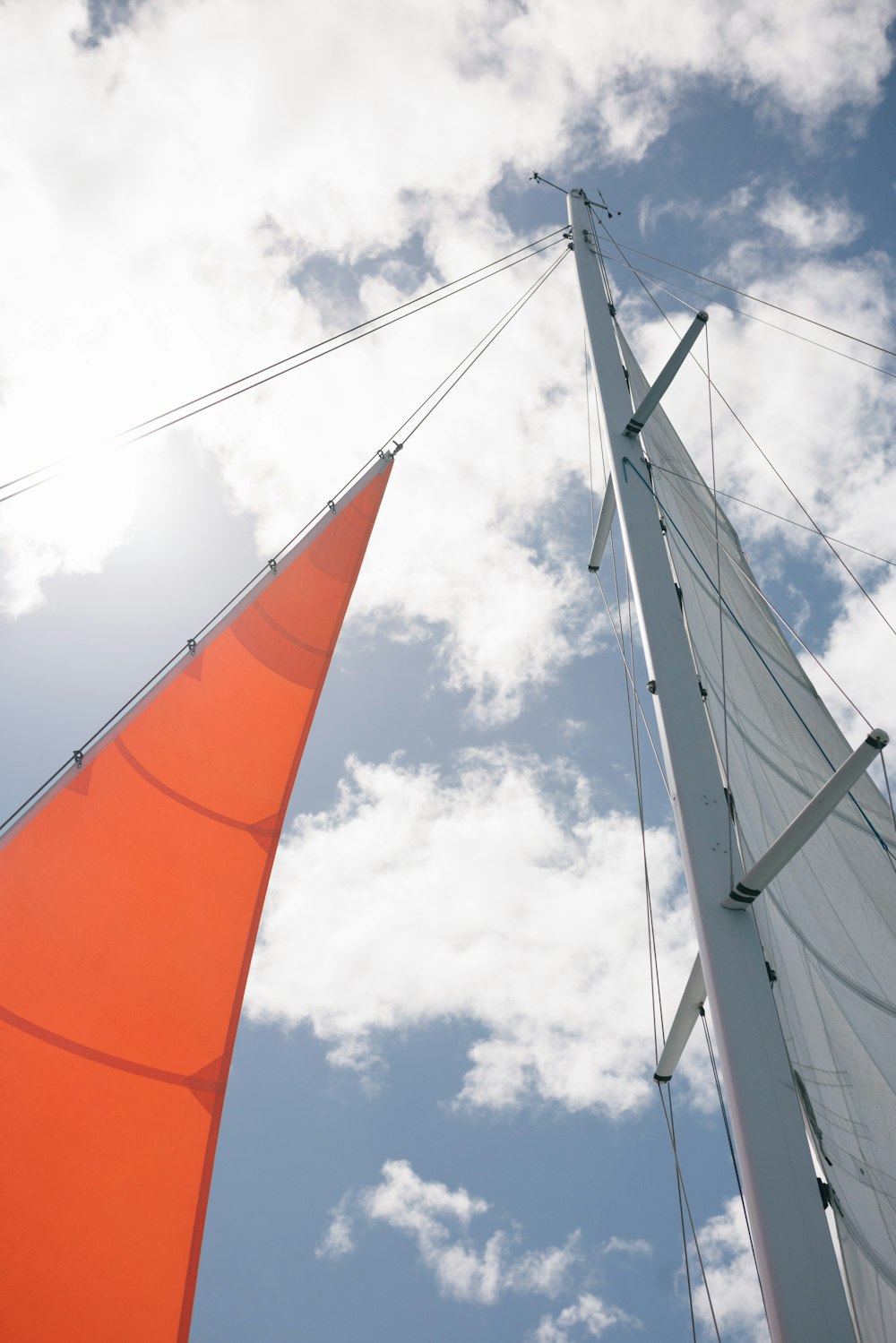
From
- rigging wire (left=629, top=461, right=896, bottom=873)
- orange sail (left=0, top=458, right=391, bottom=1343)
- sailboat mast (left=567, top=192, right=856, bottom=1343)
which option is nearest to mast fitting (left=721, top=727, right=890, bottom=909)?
sailboat mast (left=567, top=192, right=856, bottom=1343)

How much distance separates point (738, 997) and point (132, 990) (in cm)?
295

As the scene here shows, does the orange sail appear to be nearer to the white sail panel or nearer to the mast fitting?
the white sail panel

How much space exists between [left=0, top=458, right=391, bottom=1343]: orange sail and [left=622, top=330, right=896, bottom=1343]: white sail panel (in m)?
2.78

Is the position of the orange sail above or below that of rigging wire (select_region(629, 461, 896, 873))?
below

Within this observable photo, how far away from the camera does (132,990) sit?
14.1 ft

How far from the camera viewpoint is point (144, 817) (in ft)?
16.0

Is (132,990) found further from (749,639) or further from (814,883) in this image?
(749,639)

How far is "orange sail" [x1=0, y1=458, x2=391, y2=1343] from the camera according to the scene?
11.5ft

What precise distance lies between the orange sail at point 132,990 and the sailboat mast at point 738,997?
2.59m

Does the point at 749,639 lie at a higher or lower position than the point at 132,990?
higher

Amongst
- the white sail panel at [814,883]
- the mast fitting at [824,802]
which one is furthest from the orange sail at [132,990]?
the mast fitting at [824,802]

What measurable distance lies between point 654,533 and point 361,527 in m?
3.67

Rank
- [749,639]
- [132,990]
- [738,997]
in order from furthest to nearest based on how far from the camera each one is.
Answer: [749,639] < [132,990] < [738,997]

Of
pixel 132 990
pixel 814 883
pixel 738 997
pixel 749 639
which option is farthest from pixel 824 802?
pixel 132 990
